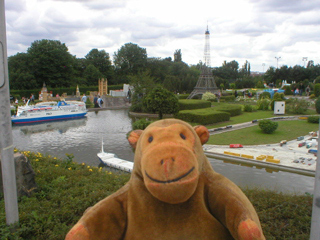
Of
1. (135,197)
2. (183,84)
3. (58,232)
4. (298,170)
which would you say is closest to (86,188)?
(58,232)

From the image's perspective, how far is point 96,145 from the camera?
1619 cm

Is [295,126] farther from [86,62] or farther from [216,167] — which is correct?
[86,62]

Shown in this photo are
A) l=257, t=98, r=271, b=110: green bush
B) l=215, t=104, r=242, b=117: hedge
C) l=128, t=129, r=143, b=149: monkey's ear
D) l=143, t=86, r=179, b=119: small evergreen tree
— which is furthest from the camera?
l=257, t=98, r=271, b=110: green bush

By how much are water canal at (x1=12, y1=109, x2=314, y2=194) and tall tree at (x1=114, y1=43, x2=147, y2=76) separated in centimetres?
4018

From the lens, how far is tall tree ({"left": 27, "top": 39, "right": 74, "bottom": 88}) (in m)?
47.6

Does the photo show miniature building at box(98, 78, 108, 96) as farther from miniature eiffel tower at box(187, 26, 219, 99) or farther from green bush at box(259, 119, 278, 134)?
green bush at box(259, 119, 278, 134)

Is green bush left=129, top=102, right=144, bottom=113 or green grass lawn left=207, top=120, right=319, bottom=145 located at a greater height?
green bush left=129, top=102, right=144, bottom=113

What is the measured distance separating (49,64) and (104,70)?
17.5 m

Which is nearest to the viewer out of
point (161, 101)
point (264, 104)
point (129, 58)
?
point (161, 101)

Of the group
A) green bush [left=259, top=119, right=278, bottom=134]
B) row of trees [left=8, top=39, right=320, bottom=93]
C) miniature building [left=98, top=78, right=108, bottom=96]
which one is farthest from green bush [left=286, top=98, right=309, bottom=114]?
miniature building [left=98, top=78, right=108, bottom=96]

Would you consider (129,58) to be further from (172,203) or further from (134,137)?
(172,203)

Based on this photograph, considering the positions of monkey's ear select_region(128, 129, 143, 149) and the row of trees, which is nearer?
monkey's ear select_region(128, 129, 143, 149)

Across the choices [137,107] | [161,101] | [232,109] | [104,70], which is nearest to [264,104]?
[232,109]

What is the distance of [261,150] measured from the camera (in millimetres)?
14164
